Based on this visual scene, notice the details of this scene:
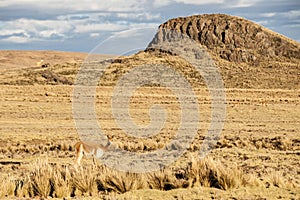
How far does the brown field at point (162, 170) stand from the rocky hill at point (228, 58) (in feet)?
123

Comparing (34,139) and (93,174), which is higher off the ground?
(93,174)

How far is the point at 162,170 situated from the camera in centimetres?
1024

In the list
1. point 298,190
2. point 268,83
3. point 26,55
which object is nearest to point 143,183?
point 298,190

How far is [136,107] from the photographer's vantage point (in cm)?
3716

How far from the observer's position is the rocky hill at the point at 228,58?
72312mm

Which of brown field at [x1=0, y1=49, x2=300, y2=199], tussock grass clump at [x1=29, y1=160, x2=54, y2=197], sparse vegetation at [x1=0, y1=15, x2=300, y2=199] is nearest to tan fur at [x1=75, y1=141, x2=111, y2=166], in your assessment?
sparse vegetation at [x1=0, y1=15, x2=300, y2=199]

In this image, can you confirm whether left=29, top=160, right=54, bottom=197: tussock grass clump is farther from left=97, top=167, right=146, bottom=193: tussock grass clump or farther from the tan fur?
the tan fur

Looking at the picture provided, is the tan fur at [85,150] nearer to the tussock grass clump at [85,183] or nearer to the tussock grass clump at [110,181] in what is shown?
the tussock grass clump at [110,181]

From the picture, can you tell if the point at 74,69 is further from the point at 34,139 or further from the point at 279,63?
the point at 34,139

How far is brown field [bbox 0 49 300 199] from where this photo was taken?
9156 mm

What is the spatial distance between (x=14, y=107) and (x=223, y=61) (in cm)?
5521

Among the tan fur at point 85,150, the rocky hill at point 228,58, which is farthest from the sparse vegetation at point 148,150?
the rocky hill at point 228,58

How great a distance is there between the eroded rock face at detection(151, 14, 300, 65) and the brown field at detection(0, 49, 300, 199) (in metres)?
54.8

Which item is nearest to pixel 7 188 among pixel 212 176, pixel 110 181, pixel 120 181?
pixel 110 181
